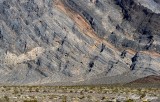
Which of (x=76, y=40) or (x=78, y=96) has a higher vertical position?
(x=76, y=40)

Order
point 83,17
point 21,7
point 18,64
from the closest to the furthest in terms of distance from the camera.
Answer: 1. point 18,64
2. point 21,7
3. point 83,17

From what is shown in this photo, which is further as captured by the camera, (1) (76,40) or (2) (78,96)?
(1) (76,40)

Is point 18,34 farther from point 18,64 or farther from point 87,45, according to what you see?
point 87,45

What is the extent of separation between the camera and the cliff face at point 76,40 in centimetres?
12694

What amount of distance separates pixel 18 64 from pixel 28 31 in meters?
10.4

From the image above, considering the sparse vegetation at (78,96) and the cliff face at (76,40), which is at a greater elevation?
the cliff face at (76,40)

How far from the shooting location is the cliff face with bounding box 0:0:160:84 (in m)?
A: 127

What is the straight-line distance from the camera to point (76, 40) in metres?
135

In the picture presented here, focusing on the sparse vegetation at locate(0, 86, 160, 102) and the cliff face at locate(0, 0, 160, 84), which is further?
the cliff face at locate(0, 0, 160, 84)

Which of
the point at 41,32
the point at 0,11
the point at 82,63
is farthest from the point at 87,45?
the point at 0,11

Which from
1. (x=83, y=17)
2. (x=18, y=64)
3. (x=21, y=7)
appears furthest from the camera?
(x=83, y=17)

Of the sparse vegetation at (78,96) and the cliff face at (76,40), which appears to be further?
the cliff face at (76,40)

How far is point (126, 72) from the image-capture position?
137875 mm

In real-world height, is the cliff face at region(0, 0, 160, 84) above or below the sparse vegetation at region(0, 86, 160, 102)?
above
